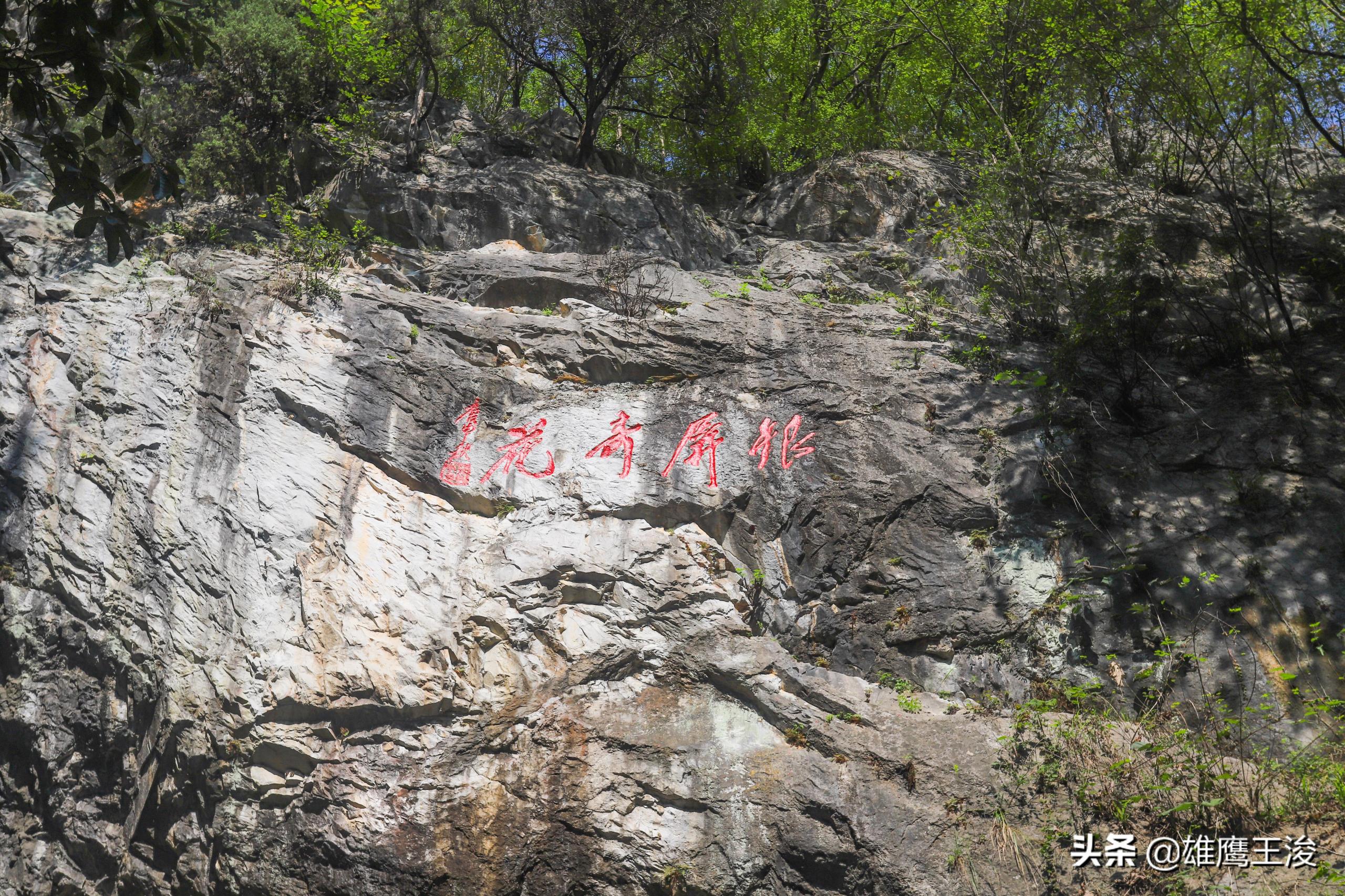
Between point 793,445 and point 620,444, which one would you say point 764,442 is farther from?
point 620,444

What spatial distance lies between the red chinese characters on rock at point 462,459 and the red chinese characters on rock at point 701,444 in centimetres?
150

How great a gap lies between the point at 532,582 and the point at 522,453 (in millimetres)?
1131

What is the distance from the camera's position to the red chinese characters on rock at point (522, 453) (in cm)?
698

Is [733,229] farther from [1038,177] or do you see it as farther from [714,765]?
[714,765]

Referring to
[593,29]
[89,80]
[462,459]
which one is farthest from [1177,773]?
[593,29]

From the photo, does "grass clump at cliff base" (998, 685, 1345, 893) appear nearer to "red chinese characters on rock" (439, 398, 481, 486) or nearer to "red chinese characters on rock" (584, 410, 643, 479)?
"red chinese characters on rock" (584, 410, 643, 479)

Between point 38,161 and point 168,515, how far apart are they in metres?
5.10

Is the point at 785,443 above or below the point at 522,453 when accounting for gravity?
above

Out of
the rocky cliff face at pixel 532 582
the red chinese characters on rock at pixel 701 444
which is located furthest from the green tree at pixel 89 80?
the red chinese characters on rock at pixel 701 444

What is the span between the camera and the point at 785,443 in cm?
715

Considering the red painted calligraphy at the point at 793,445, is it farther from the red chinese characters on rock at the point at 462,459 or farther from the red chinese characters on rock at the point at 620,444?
the red chinese characters on rock at the point at 462,459

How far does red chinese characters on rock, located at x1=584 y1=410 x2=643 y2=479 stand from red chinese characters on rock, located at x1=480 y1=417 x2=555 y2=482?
1.06 feet

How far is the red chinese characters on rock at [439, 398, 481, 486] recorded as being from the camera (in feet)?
22.7

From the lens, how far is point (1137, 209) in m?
9.30
